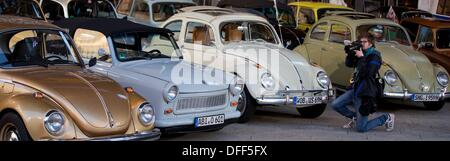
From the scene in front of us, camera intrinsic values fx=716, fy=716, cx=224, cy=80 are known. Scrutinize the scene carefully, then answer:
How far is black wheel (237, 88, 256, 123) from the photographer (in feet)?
33.5

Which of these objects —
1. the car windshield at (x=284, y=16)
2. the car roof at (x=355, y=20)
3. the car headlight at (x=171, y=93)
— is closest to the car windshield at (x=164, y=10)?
the car windshield at (x=284, y=16)

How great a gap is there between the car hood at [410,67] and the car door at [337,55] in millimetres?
685

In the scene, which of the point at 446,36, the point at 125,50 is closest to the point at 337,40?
the point at 446,36

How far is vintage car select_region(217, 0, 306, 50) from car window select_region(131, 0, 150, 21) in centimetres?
199

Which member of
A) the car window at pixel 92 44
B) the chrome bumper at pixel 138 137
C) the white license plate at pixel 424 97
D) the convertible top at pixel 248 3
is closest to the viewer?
the chrome bumper at pixel 138 137

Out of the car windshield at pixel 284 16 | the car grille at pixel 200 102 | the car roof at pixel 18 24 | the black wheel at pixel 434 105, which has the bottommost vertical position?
the black wheel at pixel 434 105

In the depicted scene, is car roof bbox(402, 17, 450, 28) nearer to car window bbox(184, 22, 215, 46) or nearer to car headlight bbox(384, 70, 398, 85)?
car headlight bbox(384, 70, 398, 85)

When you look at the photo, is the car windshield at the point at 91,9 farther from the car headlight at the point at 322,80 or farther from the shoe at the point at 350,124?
the shoe at the point at 350,124

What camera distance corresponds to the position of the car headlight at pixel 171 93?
8.17 m

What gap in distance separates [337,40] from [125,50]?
16.7 feet

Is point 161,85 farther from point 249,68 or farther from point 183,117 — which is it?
point 249,68

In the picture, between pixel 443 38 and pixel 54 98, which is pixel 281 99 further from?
pixel 443 38

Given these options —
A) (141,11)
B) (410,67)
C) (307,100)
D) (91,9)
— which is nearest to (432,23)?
(410,67)

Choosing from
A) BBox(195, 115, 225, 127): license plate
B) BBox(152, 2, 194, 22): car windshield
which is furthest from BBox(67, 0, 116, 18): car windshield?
BBox(195, 115, 225, 127): license plate
